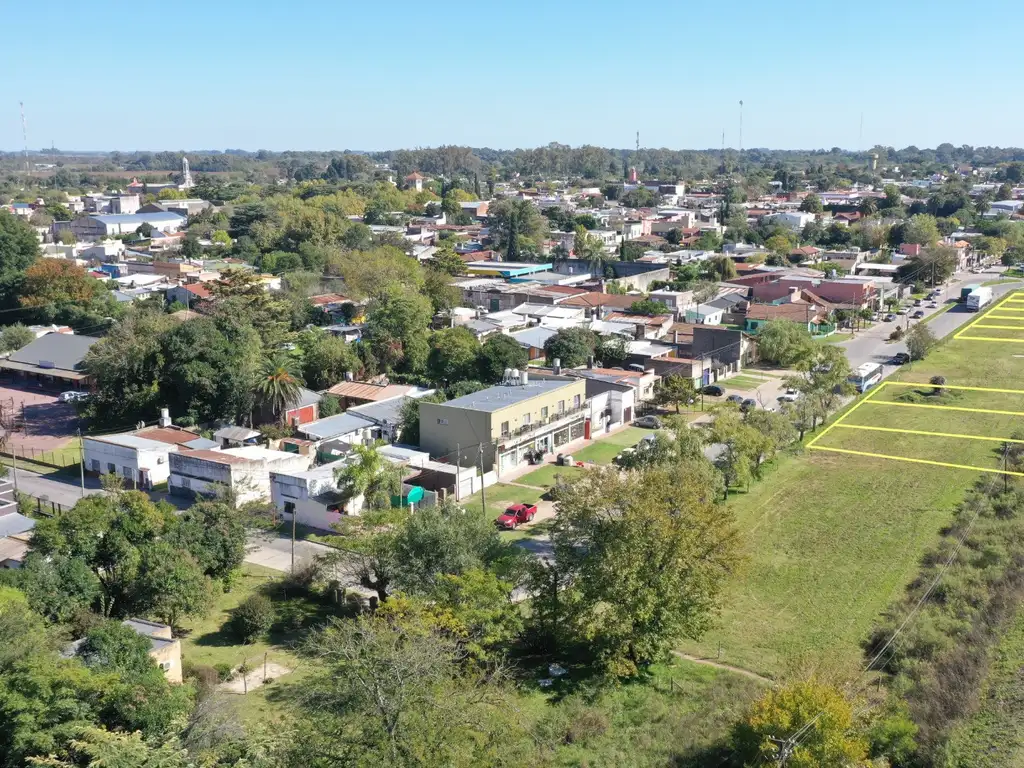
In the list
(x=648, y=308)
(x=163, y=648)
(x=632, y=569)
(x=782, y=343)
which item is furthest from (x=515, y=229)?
(x=163, y=648)

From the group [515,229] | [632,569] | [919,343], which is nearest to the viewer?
[632,569]

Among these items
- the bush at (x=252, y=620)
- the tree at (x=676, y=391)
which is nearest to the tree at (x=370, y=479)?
the bush at (x=252, y=620)

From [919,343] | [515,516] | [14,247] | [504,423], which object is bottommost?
[515,516]

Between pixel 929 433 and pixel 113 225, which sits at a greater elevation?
pixel 113 225

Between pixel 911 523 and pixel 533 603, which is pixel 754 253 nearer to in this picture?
pixel 911 523

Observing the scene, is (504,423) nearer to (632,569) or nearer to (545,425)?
(545,425)

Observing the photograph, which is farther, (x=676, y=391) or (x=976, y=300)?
(x=976, y=300)

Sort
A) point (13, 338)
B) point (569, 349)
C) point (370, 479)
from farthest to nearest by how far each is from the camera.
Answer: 1. point (13, 338)
2. point (569, 349)
3. point (370, 479)
